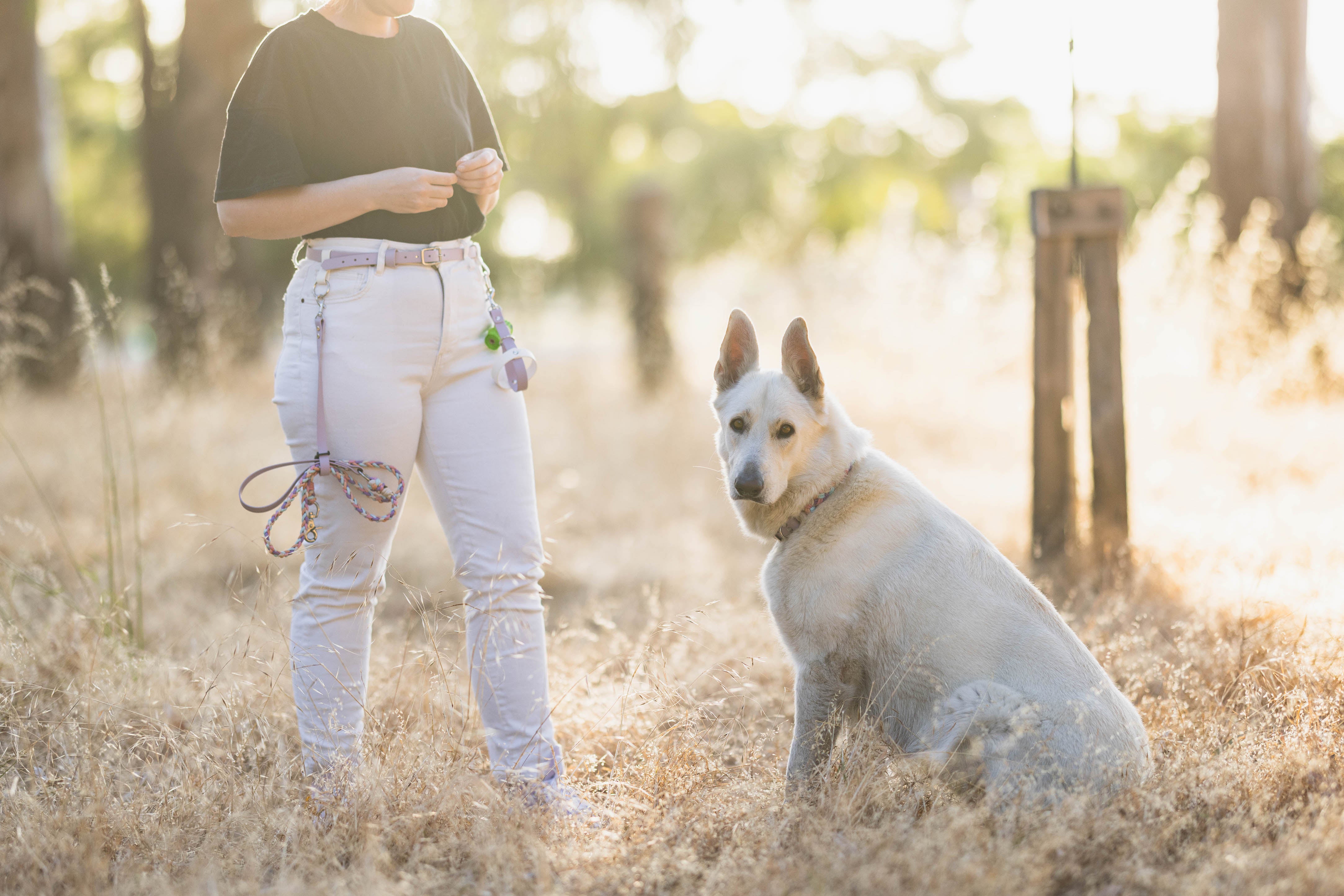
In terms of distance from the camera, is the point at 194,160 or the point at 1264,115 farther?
the point at 194,160

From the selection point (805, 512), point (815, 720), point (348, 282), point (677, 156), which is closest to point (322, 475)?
point (348, 282)

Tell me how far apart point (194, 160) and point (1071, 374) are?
8754 millimetres

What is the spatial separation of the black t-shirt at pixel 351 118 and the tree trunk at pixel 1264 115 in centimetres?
867

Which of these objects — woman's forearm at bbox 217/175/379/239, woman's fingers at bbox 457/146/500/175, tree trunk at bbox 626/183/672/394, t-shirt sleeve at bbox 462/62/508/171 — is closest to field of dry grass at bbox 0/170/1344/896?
woman's forearm at bbox 217/175/379/239

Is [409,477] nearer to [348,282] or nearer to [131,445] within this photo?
[348,282]

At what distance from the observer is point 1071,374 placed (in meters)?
4.39

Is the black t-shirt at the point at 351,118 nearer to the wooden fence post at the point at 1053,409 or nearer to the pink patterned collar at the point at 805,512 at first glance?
the pink patterned collar at the point at 805,512

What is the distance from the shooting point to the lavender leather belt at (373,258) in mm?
2545

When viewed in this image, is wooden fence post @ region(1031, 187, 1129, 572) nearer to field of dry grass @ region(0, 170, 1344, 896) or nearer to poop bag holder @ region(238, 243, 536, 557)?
field of dry grass @ region(0, 170, 1344, 896)

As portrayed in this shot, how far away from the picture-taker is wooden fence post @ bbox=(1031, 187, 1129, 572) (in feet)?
13.9

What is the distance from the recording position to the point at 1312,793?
8.24 feet

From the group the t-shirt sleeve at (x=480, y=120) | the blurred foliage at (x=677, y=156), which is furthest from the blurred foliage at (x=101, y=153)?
the t-shirt sleeve at (x=480, y=120)

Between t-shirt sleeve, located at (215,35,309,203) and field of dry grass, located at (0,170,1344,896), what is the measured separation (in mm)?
1063

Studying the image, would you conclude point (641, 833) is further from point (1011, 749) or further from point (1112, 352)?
point (1112, 352)
